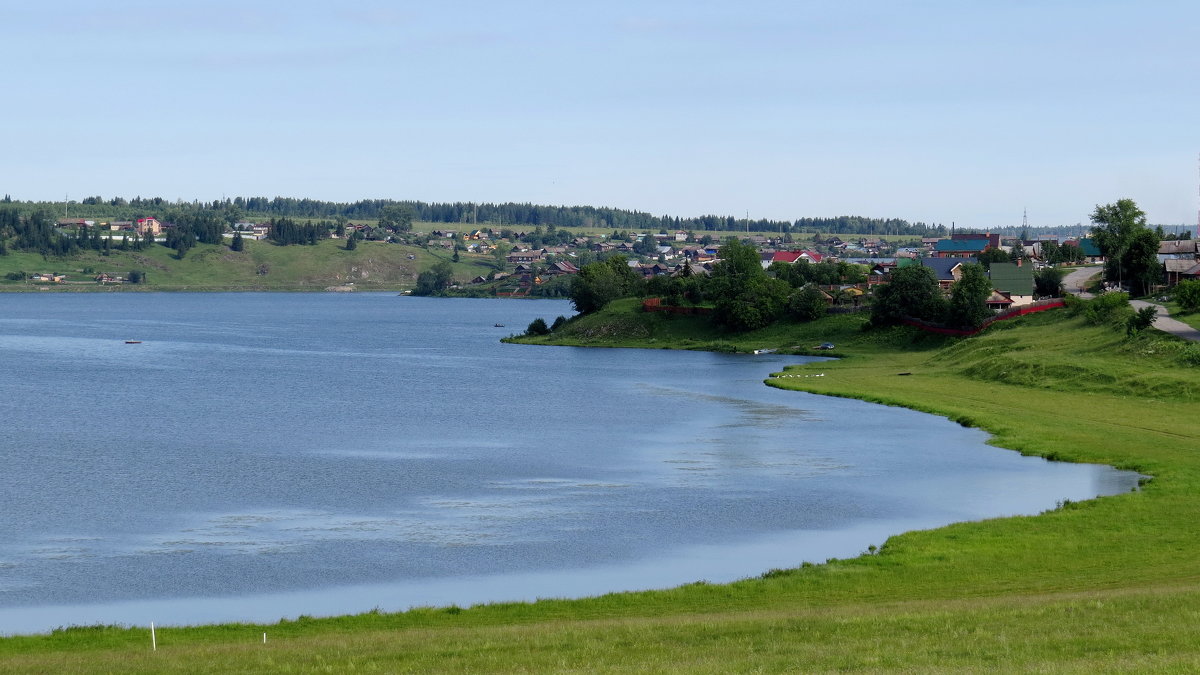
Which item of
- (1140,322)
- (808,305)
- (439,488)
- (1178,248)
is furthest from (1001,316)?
(439,488)

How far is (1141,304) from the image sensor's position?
10506 centimetres

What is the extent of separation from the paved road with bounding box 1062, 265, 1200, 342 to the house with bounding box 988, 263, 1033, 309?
502 centimetres

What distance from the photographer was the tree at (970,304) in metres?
111

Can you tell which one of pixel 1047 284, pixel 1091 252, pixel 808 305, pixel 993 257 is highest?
pixel 1091 252

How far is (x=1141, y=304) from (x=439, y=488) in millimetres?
72583

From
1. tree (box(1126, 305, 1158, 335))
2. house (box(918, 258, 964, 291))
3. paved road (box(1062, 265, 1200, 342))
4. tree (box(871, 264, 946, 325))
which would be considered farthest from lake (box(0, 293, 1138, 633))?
house (box(918, 258, 964, 291))

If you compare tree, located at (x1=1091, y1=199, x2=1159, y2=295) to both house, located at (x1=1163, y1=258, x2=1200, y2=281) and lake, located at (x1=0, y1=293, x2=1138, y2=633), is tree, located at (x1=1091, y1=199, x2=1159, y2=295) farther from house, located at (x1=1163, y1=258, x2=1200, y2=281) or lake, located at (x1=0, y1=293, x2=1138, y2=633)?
lake, located at (x1=0, y1=293, x2=1138, y2=633)

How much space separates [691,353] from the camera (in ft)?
424

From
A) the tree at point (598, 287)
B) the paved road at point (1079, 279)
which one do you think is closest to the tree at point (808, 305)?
the paved road at point (1079, 279)

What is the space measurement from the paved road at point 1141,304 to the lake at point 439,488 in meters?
22.6

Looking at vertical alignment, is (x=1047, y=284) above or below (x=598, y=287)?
above

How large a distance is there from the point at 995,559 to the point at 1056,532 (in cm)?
435

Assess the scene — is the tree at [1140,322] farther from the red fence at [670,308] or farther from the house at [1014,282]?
the red fence at [670,308]

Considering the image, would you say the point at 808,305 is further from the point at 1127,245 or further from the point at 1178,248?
the point at 1178,248
